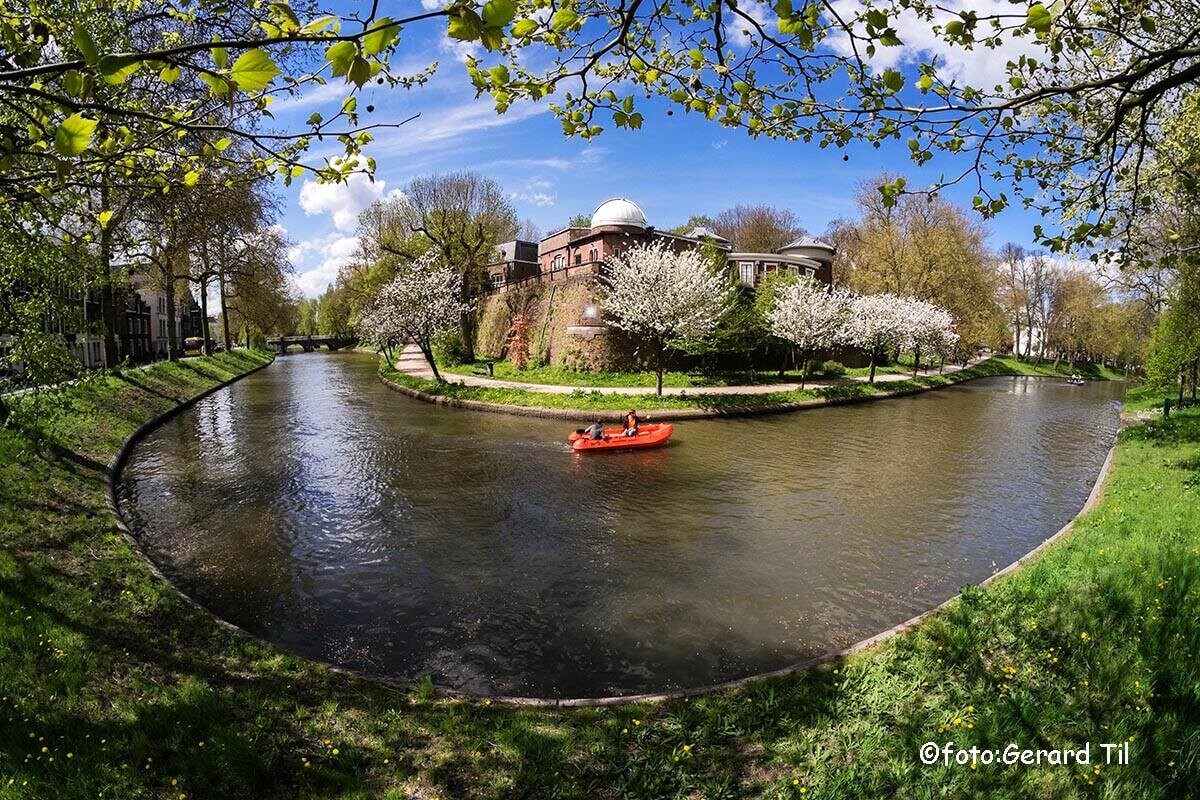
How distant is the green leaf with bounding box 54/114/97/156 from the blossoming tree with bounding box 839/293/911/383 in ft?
117

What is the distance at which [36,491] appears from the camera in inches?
404

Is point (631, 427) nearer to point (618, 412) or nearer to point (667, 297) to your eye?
point (618, 412)

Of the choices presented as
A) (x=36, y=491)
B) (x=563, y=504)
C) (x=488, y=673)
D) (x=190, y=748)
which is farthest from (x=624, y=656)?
(x=36, y=491)

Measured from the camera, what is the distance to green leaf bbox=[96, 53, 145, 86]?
89.8 inches

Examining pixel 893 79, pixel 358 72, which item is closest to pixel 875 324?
pixel 893 79

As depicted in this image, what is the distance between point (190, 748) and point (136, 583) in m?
4.31

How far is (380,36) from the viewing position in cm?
212

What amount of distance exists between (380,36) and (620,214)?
41096 mm

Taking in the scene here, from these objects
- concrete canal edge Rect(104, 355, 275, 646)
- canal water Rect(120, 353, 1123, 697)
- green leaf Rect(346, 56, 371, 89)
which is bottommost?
canal water Rect(120, 353, 1123, 697)

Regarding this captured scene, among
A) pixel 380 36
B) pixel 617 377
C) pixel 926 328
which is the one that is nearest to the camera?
pixel 380 36

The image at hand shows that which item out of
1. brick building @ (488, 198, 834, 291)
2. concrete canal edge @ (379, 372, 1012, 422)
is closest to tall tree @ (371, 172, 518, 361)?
brick building @ (488, 198, 834, 291)

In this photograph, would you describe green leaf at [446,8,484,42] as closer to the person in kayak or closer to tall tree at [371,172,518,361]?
the person in kayak

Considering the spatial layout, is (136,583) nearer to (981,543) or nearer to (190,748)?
(190,748)

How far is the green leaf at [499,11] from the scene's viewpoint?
2123 millimetres
